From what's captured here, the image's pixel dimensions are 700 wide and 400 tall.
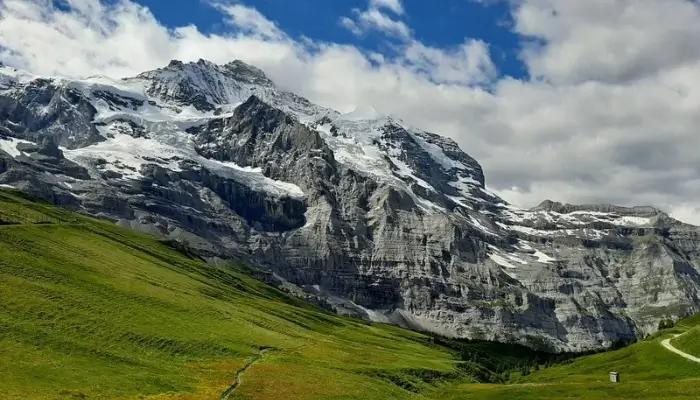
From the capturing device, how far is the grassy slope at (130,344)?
68.2 meters

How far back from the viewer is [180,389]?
70.1 meters

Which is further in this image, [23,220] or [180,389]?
[23,220]

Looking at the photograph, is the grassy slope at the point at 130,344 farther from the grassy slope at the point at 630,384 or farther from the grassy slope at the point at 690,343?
the grassy slope at the point at 690,343

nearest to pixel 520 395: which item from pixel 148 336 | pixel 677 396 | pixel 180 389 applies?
pixel 677 396

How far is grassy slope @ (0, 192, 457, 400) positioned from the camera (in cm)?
6825

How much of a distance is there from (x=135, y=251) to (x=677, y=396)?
159 m

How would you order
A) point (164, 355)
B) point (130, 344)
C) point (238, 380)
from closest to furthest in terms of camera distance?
point (238, 380), point (130, 344), point (164, 355)

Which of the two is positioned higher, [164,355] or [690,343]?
[690,343]

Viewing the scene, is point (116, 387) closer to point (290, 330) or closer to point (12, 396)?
point (12, 396)

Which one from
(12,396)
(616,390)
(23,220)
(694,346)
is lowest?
(12,396)

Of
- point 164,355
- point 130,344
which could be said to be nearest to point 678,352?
point 164,355

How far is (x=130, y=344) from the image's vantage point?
85.9m

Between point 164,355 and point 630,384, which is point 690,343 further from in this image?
point 164,355

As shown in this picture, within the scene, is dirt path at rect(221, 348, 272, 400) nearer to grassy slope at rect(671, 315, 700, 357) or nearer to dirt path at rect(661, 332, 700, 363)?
dirt path at rect(661, 332, 700, 363)
